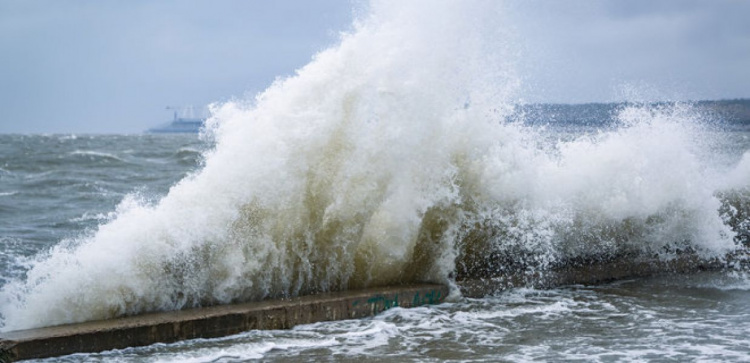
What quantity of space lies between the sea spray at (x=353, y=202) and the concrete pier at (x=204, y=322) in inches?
13.4

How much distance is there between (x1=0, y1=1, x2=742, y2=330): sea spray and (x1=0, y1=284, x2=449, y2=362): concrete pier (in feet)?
1.11

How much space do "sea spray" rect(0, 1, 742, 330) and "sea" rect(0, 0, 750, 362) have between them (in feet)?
0.04

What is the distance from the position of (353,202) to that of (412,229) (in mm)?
510

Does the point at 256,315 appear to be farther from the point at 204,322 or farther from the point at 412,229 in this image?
the point at 412,229

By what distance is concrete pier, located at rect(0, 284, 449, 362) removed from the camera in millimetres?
4441

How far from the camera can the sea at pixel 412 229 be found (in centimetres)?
492

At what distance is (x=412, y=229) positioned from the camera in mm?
6223

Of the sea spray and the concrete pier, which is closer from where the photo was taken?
the concrete pier

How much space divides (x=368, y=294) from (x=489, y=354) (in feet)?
4.40

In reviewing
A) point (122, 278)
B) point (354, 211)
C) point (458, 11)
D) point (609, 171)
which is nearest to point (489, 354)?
point (354, 211)

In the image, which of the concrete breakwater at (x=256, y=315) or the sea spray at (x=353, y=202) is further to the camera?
the sea spray at (x=353, y=202)

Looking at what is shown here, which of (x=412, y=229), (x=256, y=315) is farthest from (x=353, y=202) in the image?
(x=256, y=315)

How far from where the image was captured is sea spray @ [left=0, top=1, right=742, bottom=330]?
538cm

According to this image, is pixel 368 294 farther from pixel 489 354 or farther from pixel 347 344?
pixel 489 354
